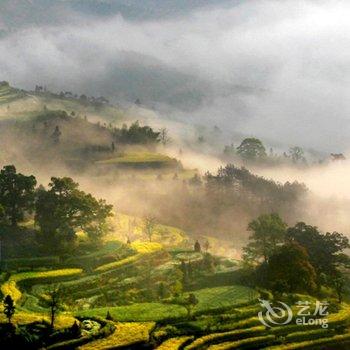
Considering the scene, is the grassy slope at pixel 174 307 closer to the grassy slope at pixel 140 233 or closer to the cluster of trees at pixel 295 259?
the cluster of trees at pixel 295 259

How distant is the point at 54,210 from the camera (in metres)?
101

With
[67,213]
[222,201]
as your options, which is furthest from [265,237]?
[222,201]

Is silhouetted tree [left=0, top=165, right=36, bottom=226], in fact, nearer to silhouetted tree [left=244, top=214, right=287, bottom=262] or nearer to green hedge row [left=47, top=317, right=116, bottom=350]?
silhouetted tree [left=244, top=214, right=287, bottom=262]

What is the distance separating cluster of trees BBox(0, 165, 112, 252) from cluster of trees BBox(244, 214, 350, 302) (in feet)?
110

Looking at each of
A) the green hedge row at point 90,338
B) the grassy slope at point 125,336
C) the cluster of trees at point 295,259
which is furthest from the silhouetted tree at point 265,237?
the green hedge row at point 90,338

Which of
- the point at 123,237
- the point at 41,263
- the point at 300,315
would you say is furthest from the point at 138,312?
the point at 123,237

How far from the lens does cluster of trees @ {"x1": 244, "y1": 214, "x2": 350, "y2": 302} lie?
80438mm

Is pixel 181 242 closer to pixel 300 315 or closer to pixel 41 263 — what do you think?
pixel 41 263

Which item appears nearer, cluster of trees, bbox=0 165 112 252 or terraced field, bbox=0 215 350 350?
terraced field, bbox=0 215 350 350

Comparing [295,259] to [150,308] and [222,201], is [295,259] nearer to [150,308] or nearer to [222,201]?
[150,308]

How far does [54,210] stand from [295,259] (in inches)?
1977

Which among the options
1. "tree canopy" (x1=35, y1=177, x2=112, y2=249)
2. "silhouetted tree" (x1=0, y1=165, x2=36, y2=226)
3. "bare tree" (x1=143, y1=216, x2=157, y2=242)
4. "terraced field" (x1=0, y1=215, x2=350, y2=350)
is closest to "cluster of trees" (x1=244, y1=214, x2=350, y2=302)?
"terraced field" (x1=0, y1=215, x2=350, y2=350)

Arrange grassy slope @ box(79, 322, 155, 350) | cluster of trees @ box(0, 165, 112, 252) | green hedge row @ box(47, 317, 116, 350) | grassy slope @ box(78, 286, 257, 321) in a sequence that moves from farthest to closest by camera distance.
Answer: cluster of trees @ box(0, 165, 112, 252) → grassy slope @ box(78, 286, 257, 321) → grassy slope @ box(79, 322, 155, 350) → green hedge row @ box(47, 317, 116, 350)

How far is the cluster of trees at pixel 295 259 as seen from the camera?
80.4 m
